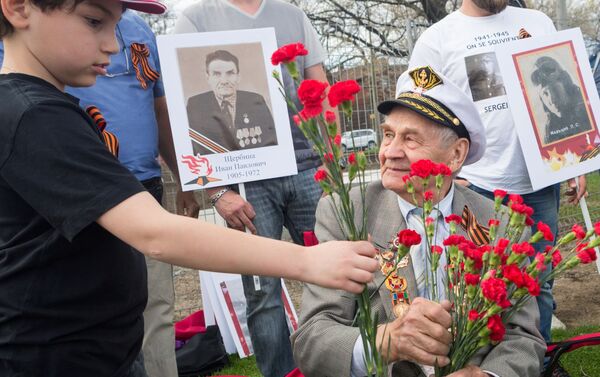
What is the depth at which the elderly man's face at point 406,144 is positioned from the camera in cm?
235

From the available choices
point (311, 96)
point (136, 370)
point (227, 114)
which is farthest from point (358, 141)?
point (227, 114)

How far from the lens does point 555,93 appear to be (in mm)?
3531

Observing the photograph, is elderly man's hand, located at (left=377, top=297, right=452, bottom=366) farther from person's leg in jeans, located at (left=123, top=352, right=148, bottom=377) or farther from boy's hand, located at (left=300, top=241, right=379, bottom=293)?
person's leg in jeans, located at (left=123, top=352, right=148, bottom=377)

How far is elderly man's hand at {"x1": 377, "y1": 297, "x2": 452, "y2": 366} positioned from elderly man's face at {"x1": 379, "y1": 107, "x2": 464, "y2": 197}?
72 centimetres

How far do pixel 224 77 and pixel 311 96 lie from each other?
7.42 ft

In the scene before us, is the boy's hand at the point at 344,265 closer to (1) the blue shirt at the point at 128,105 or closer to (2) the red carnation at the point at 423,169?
(2) the red carnation at the point at 423,169

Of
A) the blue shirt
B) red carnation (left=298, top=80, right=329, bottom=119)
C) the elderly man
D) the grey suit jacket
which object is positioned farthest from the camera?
the blue shirt

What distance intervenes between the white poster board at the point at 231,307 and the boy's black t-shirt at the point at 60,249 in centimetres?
269

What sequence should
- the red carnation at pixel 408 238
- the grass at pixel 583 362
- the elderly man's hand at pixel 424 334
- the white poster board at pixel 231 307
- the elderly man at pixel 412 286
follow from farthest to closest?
the white poster board at pixel 231 307 < the grass at pixel 583 362 < the elderly man at pixel 412 286 < the elderly man's hand at pixel 424 334 < the red carnation at pixel 408 238

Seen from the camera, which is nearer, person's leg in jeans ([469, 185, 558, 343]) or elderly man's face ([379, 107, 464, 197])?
elderly man's face ([379, 107, 464, 197])

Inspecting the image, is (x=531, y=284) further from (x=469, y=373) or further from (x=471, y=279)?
(x=469, y=373)

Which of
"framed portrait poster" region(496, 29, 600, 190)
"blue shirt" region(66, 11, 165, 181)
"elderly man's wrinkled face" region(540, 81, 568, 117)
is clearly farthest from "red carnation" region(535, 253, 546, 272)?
"elderly man's wrinkled face" region(540, 81, 568, 117)

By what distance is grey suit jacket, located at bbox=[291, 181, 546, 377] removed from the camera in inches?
77.6

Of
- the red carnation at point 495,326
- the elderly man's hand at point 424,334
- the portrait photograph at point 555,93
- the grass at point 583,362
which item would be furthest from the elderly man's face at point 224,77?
the grass at point 583,362
